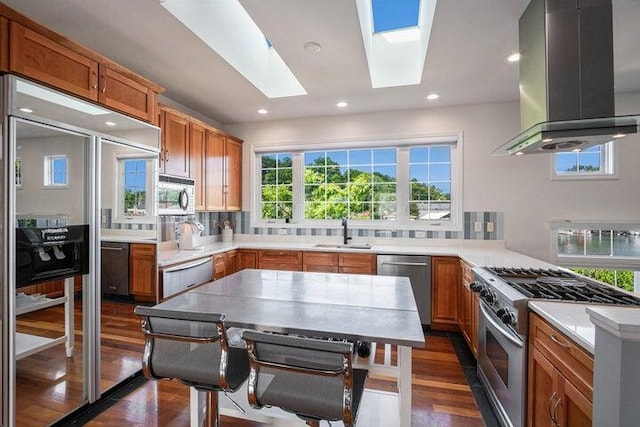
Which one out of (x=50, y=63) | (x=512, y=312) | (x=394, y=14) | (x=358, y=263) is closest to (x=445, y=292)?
(x=358, y=263)

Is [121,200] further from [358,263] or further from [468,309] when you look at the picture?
[468,309]

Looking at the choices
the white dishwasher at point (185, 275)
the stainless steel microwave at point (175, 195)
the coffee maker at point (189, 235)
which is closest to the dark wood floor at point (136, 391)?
the white dishwasher at point (185, 275)

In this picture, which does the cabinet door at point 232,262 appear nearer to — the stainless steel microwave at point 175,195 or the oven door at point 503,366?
the stainless steel microwave at point 175,195

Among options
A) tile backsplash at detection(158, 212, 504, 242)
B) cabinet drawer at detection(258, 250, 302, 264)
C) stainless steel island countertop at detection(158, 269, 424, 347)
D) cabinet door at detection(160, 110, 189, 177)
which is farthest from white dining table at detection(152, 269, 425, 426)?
tile backsplash at detection(158, 212, 504, 242)

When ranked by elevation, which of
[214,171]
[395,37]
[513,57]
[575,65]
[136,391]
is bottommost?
[136,391]

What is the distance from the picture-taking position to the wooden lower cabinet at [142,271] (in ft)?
7.66

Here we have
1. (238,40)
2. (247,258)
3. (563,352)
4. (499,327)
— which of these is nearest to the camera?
(563,352)

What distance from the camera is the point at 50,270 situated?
5.95 feet

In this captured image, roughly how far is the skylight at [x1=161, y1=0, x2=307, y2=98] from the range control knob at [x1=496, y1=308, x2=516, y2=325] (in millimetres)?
2428

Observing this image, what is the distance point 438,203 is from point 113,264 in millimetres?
3450

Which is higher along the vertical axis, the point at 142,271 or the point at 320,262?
the point at 142,271

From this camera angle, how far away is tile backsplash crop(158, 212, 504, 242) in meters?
3.62

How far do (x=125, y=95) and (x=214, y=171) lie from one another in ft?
5.40

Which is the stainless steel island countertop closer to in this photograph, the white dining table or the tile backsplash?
the white dining table
